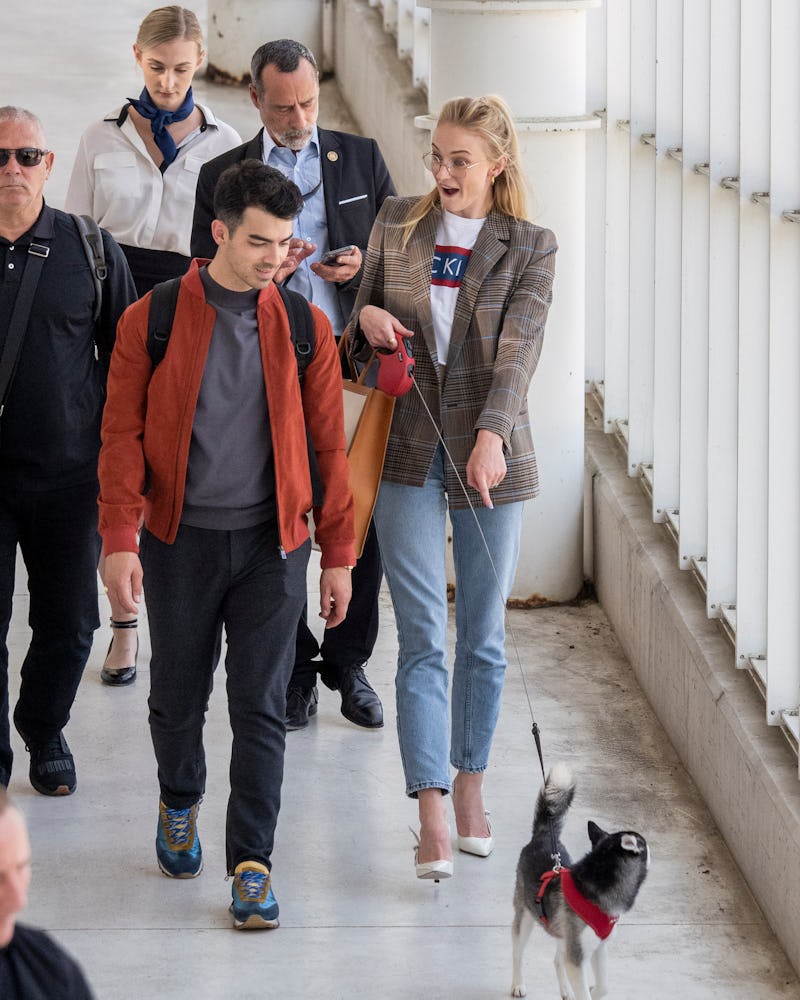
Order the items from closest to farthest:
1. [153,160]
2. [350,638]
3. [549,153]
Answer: [350,638], [153,160], [549,153]

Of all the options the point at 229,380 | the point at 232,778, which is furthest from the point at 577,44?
the point at 232,778

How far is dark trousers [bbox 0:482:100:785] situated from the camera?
470 centimetres

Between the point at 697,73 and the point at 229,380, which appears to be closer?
the point at 229,380

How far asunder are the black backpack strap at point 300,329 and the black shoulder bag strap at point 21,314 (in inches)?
30.0

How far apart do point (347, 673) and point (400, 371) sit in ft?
5.20

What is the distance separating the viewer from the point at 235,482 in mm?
4113

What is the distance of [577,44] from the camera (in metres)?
6.48

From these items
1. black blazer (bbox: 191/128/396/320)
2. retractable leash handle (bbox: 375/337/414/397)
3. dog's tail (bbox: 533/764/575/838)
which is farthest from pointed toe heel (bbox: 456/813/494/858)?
black blazer (bbox: 191/128/396/320)

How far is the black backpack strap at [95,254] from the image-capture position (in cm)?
463

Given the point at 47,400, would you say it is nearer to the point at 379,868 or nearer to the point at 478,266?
the point at 478,266

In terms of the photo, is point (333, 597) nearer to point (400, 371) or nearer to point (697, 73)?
point (400, 371)

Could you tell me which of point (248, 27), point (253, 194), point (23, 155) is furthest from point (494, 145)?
point (248, 27)

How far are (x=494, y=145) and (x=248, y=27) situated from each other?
1262cm

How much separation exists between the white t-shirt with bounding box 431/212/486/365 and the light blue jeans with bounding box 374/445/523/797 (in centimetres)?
32
